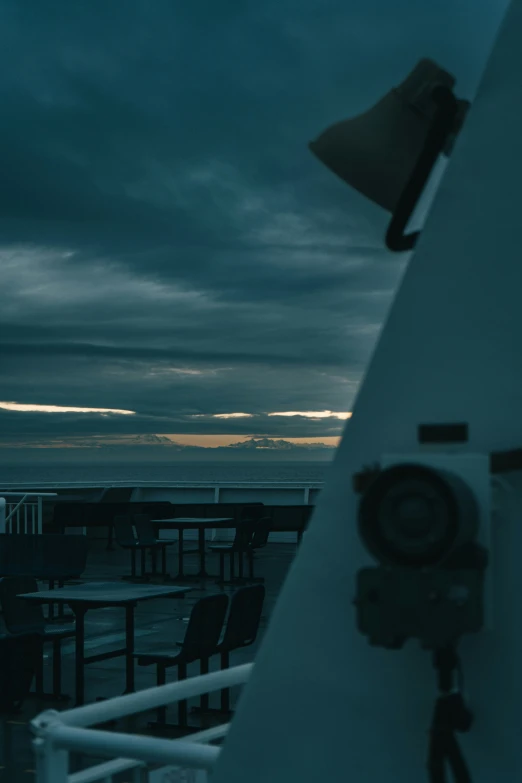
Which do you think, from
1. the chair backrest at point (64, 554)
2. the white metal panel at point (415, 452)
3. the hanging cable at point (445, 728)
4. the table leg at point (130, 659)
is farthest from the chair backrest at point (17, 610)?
the hanging cable at point (445, 728)

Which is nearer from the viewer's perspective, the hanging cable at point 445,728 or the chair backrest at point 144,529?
the hanging cable at point 445,728

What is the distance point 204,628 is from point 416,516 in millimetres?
5487

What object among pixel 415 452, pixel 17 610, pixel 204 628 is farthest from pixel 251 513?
pixel 415 452

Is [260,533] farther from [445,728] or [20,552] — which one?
[445,728]

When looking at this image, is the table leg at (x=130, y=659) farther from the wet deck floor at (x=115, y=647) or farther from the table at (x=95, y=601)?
the wet deck floor at (x=115, y=647)

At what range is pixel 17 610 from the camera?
7684 mm

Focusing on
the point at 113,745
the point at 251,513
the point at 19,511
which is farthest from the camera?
the point at 19,511

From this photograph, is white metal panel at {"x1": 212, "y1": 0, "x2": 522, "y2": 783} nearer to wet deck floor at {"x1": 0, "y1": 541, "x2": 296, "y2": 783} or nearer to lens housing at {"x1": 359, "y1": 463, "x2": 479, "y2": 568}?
lens housing at {"x1": 359, "y1": 463, "x2": 479, "y2": 568}

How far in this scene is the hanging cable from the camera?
1701 millimetres

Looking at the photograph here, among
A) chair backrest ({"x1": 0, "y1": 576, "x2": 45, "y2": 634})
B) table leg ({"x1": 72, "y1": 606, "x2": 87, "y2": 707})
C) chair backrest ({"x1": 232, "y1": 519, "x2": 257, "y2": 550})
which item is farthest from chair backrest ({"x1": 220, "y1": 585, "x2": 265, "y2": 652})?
chair backrest ({"x1": 232, "y1": 519, "x2": 257, "y2": 550})

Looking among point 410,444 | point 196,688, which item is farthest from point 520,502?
point 196,688

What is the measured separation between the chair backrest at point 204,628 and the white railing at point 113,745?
4.00 metres

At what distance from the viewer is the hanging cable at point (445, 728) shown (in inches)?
67.0

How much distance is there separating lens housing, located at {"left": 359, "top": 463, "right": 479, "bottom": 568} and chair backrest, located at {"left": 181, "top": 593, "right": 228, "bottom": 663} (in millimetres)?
5137
